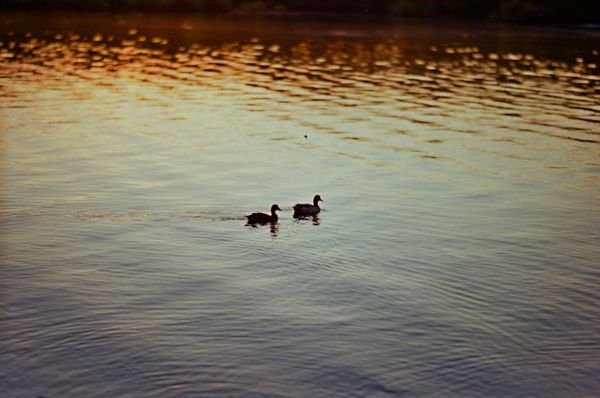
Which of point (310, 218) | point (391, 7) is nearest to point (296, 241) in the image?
point (310, 218)

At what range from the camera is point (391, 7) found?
5714 inches

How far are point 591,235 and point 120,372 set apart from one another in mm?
16565

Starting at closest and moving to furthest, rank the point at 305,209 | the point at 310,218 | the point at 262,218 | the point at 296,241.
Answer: the point at 296,241 → the point at 262,218 → the point at 305,209 → the point at 310,218

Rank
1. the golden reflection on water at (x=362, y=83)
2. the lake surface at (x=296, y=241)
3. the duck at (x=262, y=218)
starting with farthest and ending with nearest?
the golden reflection on water at (x=362, y=83), the duck at (x=262, y=218), the lake surface at (x=296, y=241)

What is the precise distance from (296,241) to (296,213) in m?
2.28

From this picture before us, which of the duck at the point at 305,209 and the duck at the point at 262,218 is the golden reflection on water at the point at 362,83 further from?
the duck at the point at 262,218

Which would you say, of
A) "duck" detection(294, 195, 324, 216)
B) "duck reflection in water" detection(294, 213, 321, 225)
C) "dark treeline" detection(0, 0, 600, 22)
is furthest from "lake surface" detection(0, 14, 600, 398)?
"dark treeline" detection(0, 0, 600, 22)

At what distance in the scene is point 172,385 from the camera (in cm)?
1784

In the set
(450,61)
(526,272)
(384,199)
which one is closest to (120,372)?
(526,272)

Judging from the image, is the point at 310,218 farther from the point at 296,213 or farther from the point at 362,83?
the point at 362,83

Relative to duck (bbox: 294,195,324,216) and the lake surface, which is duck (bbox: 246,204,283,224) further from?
duck (bbox: 294,195,324,216)

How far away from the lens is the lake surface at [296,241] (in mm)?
18906

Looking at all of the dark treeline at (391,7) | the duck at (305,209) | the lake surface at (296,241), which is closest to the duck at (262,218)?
the lake surface at (296,241)

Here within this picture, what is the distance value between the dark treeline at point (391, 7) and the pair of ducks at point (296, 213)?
10599 cm
